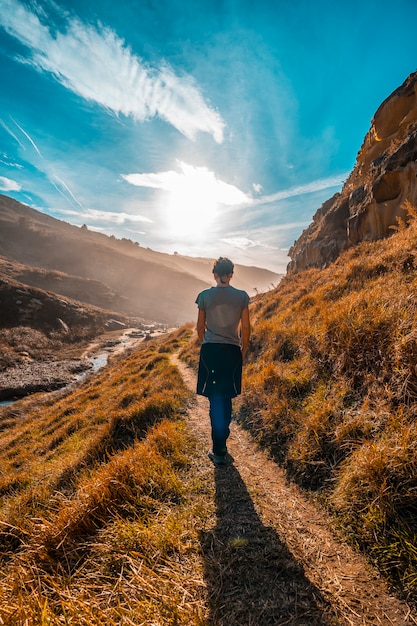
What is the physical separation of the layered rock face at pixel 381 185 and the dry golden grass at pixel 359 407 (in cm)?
519

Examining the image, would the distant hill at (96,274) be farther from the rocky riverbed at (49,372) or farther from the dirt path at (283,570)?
the dirt path at (283,570)

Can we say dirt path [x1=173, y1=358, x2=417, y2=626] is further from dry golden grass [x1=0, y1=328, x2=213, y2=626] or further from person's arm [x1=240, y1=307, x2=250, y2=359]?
person's arm [x1=240, y1=307, x2=250, y2=359]

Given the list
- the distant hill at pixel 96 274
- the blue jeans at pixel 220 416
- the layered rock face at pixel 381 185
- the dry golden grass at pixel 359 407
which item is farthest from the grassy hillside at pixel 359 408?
the distant hill at pixel 96 274

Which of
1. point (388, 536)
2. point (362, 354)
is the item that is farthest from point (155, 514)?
point (362, 354)

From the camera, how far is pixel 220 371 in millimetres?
4773

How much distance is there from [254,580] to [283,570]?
1.10 ft

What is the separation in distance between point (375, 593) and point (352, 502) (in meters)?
0.89

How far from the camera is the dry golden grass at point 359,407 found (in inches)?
113

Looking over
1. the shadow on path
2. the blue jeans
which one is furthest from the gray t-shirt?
the shadow on path

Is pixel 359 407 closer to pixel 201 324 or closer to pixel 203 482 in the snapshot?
pixel 203 482

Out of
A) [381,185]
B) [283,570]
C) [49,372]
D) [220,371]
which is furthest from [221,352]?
[49,372]

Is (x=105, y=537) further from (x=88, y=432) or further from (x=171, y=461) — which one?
(x=88, y=432)

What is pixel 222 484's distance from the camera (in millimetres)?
4191

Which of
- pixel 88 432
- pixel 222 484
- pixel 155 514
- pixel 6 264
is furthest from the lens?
pixel 6 264
